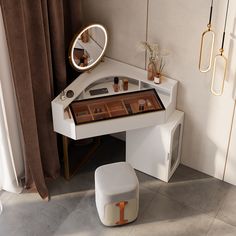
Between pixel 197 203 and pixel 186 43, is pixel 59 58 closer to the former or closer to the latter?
pixel 186 43

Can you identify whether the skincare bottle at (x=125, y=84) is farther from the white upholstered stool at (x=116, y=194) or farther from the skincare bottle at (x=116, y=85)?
the white upholstered stool at (x=116, y=194)

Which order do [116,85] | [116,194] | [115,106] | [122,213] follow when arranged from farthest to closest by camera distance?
[116,85], [115,106], [122,213], [116,194]

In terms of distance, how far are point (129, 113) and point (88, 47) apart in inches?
22.9

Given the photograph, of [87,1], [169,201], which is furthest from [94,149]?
[87,1]

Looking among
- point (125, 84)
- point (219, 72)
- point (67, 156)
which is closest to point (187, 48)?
point (219, 72)

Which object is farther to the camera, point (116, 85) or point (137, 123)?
point (116, 85)

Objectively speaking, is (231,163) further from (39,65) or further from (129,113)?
(39,65)

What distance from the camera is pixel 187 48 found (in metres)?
3.45

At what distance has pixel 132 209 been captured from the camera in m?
3.50

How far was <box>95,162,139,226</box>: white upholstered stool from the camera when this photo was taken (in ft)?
11.1

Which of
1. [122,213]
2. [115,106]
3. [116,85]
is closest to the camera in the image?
[122,213]

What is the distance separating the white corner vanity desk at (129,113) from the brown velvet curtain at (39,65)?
12cm

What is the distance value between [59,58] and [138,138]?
88cm

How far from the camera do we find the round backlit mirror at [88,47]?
3.55 metres
